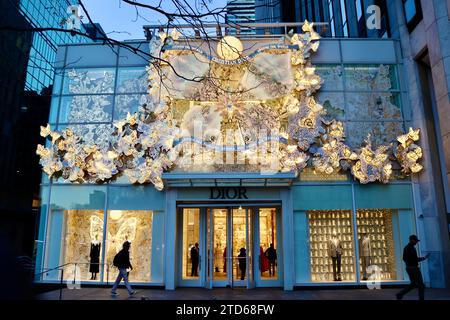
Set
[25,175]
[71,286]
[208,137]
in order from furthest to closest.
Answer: [25,175] < [208,137] < [71,286]

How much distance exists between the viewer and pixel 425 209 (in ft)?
→ 44.4

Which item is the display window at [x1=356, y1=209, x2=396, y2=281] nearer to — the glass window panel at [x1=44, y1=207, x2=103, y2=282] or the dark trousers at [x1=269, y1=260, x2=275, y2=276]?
the dark trousers at [x1=269, y1=260, x2=275, y2=276]

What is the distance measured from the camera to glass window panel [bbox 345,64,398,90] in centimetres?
1491

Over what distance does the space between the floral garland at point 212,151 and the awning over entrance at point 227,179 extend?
1.78ft

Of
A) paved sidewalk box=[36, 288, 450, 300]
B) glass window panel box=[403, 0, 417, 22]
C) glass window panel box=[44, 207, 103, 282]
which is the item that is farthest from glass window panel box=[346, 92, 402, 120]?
glass window panel box=[44, 207, 103, 282]

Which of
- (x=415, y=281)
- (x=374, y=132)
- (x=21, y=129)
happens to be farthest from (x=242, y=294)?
(x=21, y=129)

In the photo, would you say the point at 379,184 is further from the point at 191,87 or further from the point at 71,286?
the point at 71,286

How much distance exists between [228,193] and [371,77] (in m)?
7.31

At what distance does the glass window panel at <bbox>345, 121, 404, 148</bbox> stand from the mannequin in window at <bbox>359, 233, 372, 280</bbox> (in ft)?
11.3

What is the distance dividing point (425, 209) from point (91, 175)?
12197 millimetres

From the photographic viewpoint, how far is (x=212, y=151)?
14172 millimetres

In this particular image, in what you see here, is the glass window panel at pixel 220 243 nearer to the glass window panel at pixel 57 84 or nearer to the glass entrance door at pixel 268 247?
the glass entrance door at pixel 268 247
